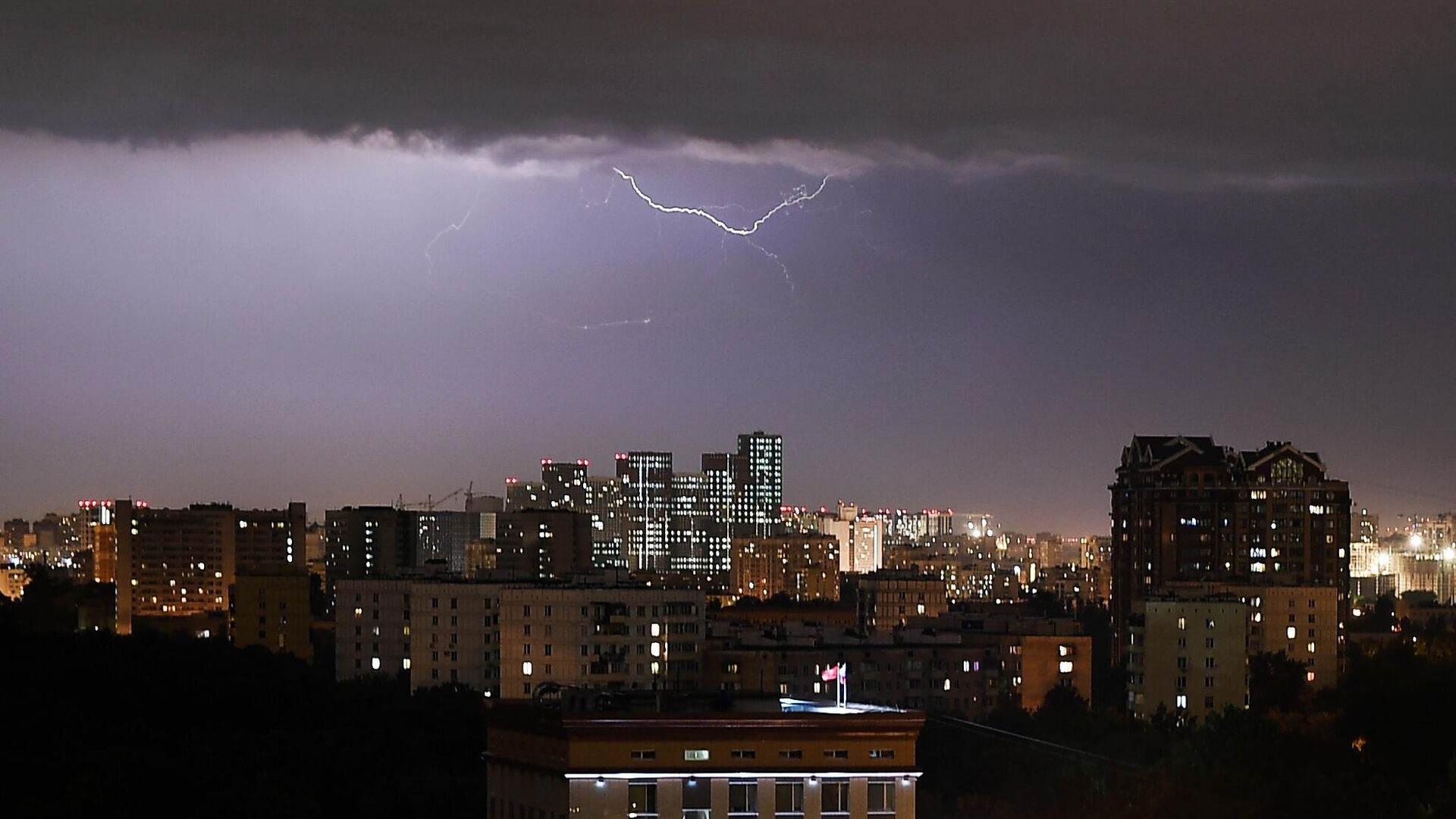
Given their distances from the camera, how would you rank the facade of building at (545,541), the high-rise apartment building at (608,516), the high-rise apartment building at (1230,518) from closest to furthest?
the high-rise apartment building at (1230,518)
the facade of building at (545,541)
the high-rise apartment building at (608,516)

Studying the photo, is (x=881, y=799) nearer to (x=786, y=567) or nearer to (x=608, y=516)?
(x=786, y=567)

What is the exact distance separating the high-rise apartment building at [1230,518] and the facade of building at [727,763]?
42.8 meters

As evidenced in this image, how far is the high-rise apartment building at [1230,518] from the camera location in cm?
7119

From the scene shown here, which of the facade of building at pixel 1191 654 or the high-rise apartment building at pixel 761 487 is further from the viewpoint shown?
the high-rise apartment building at pixel 761 487

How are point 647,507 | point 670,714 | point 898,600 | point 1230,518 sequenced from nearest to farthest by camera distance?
point 670,714, point 1230,518, point 898,600, point 647,507

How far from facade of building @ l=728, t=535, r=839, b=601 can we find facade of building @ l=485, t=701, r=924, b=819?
7672cm

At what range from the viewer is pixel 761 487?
Result: 128 metres

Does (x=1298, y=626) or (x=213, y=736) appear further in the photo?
(x=1298, y=626)

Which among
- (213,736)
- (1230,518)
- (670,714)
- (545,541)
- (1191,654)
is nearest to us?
(670,714)

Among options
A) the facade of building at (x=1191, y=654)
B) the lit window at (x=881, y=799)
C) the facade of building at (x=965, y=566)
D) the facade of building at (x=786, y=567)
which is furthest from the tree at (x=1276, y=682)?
the facade of building at (x=786, y=567)

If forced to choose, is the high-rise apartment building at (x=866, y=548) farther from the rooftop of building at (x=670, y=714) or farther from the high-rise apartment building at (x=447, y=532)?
the rooftop of building at (x=670, y=714)

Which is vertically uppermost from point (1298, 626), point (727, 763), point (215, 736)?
point (1298, 626)

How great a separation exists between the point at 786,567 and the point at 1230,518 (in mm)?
37300

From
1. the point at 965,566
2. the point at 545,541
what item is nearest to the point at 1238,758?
the point at 545,541
